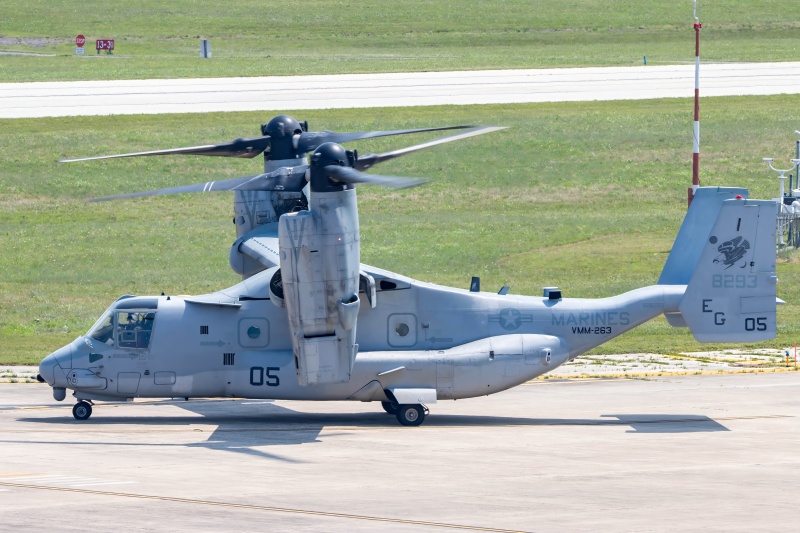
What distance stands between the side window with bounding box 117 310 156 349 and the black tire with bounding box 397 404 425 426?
5474 mm

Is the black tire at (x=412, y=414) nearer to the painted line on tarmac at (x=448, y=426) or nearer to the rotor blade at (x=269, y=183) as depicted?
the painted line on tarmac at (x=448, y=426)

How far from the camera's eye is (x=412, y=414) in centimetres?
2755

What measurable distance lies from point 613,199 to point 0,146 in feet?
95.9

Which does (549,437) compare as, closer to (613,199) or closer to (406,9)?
(613,199)

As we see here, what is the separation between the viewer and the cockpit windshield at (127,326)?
27.6 m

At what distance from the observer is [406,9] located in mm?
122375

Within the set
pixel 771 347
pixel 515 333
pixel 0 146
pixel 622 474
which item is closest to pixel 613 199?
pixel 771 347

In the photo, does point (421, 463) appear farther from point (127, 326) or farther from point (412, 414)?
point (127, 326)

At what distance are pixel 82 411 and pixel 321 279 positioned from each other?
6.32 metres

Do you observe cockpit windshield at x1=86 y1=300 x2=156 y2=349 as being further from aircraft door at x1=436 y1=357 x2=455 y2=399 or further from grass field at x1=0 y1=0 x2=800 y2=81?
grass field at x1=0 y1=0 x2=800 y2=81

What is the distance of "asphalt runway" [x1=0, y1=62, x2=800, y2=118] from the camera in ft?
232

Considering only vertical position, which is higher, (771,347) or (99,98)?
(99,98)

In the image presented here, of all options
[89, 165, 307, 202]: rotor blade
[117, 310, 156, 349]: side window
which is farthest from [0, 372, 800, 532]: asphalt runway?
[89, 165, 307, 202]: rotor blade

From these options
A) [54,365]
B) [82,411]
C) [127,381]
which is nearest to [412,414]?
[127,381]
